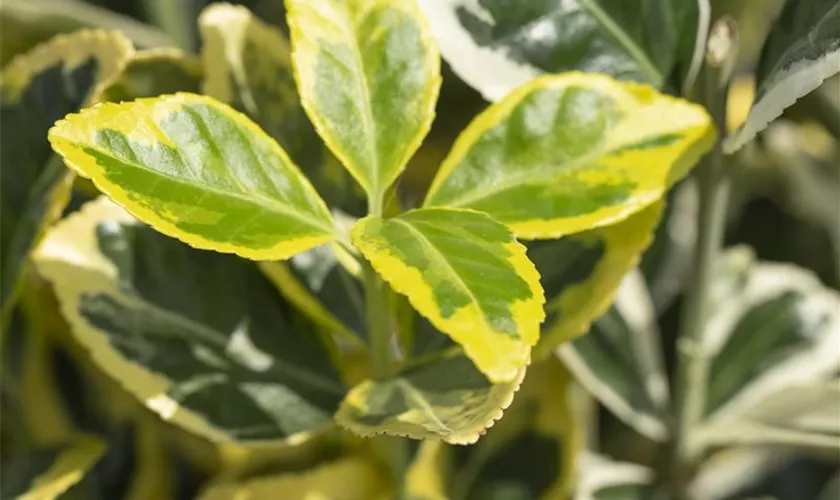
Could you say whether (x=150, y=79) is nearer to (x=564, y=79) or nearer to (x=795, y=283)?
(x=564, y=79)

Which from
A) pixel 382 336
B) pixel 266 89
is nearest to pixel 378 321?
pixel 382 336

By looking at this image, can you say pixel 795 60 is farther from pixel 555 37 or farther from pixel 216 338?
pixel 216 338

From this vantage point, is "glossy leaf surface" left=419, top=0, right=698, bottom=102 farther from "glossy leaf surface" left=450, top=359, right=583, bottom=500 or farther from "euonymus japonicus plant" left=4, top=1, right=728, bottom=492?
"glossy leaf surface" left=450, top=359, right=583, bottom=500

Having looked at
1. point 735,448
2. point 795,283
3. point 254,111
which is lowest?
point 735,448

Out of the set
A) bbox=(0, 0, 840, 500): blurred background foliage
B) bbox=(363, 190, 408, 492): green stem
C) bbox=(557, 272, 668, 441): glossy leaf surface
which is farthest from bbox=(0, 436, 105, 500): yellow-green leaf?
bbox=(557, 272, 668, 441): glossy leaf surface

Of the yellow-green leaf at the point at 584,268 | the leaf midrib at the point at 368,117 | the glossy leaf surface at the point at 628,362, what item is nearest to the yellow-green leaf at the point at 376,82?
the leaf midrib at the point at 368,117

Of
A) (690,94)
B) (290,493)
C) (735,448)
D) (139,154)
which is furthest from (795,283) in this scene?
(139,154)
